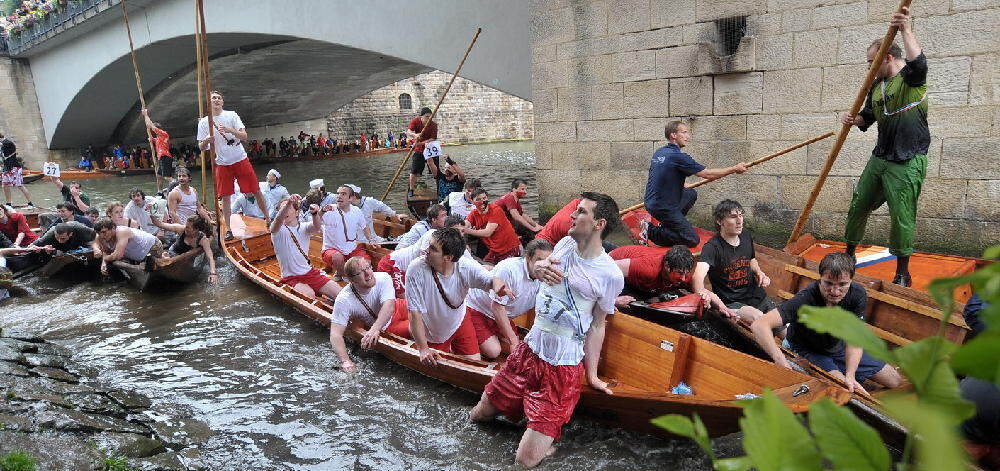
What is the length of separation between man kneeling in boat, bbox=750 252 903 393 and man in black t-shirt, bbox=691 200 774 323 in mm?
563

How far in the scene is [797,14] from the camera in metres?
6.77

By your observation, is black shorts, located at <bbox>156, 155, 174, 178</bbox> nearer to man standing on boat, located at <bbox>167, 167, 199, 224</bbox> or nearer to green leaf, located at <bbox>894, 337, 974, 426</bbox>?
man standing on boat, located at <bbox>167, 167, 199, 224</bbox>

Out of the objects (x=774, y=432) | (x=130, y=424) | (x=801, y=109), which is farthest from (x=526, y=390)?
(x=801, y=109)

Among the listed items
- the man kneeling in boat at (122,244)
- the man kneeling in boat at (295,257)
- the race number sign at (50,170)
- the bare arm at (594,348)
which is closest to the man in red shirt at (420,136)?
the man kneeling in boat at (122,244)

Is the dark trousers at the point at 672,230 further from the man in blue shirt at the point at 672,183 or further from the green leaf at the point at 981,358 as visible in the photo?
the green leaf at the point at 981,358

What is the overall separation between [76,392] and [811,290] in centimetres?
507

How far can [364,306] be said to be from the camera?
17.8ft

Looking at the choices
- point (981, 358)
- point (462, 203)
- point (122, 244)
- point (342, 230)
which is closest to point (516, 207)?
point (462, 203)

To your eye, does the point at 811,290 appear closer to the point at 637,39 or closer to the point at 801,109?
the point at 801,109

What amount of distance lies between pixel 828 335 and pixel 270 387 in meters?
4.26

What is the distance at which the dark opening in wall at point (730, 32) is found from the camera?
7176 mm

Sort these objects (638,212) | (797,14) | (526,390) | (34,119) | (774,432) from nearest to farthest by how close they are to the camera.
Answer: (774,432)
(526,390)
(797,14)
(638,212)
(34,119)

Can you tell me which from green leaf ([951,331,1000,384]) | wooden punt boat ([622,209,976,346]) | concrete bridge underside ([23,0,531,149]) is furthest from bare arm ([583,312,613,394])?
concrete bridge underside ([23,0,531,149])

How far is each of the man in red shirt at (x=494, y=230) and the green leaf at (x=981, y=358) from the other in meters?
6.62
